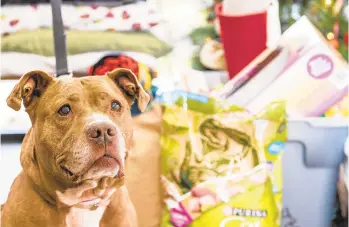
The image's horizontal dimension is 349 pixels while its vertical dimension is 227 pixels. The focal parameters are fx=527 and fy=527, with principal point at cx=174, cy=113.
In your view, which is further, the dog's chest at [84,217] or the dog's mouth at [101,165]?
the dog's chest at [84,217]

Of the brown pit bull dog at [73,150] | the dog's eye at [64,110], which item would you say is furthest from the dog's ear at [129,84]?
the dog's eye at [64,110]

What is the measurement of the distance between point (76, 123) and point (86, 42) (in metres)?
0.33

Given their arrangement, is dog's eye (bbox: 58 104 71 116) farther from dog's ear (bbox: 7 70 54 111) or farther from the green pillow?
the green pillow

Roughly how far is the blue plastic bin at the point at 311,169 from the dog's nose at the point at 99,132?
495 millimetres

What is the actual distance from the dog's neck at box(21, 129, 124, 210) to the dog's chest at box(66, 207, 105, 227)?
0.03ft

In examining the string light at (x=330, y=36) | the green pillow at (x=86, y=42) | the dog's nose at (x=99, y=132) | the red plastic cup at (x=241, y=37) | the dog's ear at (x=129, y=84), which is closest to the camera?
the dog's nose at (x=99, y=132)

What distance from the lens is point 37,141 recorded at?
0.91 m

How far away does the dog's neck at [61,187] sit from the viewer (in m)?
0.93

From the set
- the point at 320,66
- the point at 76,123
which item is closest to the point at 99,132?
the point at 76,123

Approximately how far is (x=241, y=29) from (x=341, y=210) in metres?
0.52

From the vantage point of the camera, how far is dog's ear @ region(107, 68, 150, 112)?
959 millimetres

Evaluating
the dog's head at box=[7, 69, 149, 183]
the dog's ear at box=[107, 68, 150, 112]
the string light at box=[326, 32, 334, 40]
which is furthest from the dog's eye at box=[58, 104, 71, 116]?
the string light at box=[326, 32, 334, 40]

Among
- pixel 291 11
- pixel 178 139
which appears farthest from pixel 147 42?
pixel 291 11

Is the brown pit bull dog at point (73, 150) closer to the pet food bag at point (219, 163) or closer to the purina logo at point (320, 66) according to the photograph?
the pet food bag at point (219, 163)
